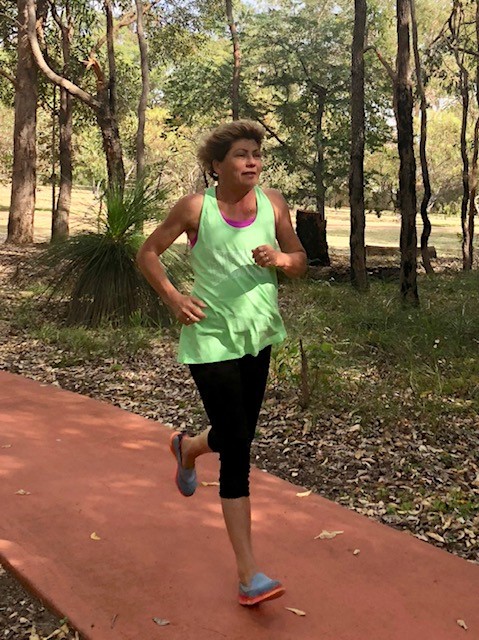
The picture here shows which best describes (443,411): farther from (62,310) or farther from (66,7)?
(66,7)

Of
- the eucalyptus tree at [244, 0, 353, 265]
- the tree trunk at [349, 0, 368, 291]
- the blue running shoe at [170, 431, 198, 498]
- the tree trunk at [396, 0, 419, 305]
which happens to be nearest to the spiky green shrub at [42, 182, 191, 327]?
the tree trunk at [396, 0, 419, 305]

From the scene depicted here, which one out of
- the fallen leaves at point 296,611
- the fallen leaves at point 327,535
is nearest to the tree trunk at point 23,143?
the fallen leaves at point 327,535

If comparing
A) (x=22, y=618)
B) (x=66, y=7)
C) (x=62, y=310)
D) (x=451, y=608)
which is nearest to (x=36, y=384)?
(x=62, y=310)

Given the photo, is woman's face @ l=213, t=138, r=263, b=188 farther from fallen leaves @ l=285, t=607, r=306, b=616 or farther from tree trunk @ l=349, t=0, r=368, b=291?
tree trunk @ l=349, t=0, r=368, b=291

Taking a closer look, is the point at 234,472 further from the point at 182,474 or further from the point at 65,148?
the point at 65,148

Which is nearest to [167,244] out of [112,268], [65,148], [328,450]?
[328,450]

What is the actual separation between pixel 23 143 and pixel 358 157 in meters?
8.56

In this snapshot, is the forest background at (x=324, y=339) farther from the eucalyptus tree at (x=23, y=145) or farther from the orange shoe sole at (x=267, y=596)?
the orange shoe sole at (x=267, y=596)

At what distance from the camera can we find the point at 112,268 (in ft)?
25.5

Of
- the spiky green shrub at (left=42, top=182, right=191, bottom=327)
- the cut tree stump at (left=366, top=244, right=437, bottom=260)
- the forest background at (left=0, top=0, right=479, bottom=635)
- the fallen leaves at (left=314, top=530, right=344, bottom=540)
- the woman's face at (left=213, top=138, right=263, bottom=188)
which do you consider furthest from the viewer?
the cut tree stump at (left=366, top=244, right=437, bottom=260)

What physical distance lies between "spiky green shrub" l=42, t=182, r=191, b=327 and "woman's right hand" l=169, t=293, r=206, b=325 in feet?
16.0

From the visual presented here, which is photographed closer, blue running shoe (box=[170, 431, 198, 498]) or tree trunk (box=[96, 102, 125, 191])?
blue running shoe (box=[170, 431, 198, 498])

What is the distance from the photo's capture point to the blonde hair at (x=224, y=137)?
276cm

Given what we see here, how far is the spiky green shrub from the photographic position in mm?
7680
